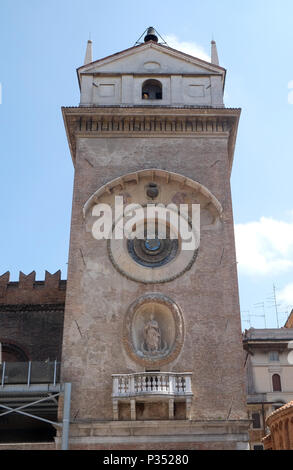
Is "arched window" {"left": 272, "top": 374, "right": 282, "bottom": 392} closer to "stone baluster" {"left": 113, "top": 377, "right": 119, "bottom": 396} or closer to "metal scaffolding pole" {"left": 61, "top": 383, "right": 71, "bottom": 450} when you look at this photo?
"stone baluster" {"left": 113, "top": 377, "right": 119, "bottom": 396}

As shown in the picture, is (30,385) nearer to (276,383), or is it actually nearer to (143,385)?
(143,385)

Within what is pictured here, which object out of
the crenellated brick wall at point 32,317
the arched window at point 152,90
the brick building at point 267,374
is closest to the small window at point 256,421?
the brick building at point 267,374

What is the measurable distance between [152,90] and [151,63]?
143cm

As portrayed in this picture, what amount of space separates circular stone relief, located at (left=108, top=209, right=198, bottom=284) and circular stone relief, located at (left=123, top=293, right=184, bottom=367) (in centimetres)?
100

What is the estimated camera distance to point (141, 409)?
20.6 meters

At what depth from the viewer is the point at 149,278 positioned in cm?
2286

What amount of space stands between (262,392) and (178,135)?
77.3 feet

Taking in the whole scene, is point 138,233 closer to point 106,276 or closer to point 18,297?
point 106,276

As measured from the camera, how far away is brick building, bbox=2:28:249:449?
20328 mm

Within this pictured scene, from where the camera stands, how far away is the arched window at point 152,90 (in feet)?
90.9

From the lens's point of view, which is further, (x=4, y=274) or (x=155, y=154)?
(x=4, y=274)

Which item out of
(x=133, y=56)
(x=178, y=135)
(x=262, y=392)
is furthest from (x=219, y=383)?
(x=262, y=392)

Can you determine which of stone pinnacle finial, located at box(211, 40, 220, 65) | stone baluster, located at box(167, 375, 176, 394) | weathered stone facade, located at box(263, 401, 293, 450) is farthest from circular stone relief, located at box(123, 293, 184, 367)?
stone pinnacle finial, located at box(211, 40, 220, 65)
